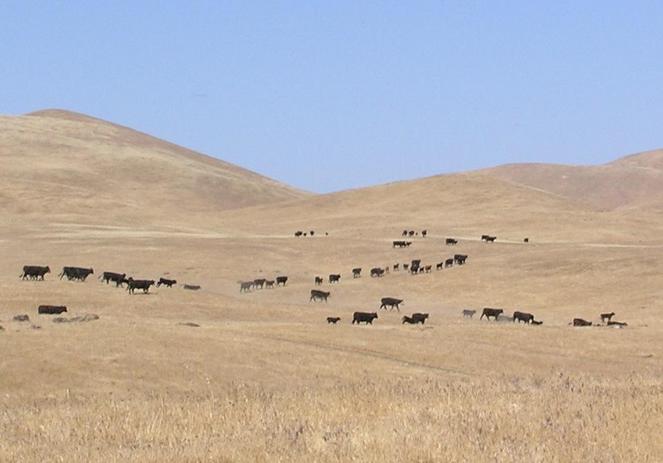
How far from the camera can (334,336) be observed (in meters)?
35.8

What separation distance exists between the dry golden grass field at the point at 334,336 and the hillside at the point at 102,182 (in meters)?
0.96

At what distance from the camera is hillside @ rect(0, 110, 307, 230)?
385 feet

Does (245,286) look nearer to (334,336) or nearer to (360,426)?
(334,336)

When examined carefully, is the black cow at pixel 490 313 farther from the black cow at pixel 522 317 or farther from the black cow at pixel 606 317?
the black cow at pixel 606 317

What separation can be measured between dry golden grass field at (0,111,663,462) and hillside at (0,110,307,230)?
960mm

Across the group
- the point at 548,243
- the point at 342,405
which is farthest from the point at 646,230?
the point at 342,405

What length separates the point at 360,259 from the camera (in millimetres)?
76312

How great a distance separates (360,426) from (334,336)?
25379 millimetres

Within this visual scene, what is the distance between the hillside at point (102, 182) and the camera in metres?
117

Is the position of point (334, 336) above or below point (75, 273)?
below

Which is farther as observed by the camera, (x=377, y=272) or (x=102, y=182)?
(x=102, y=182)

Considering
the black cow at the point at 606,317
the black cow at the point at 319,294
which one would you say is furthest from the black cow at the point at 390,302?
the black cow at the point at 606,317

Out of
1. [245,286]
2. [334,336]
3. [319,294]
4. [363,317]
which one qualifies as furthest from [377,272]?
[334,336]

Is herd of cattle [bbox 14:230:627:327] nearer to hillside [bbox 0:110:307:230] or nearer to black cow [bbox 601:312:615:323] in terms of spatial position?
black cow [bbox 601:312:615:323]
